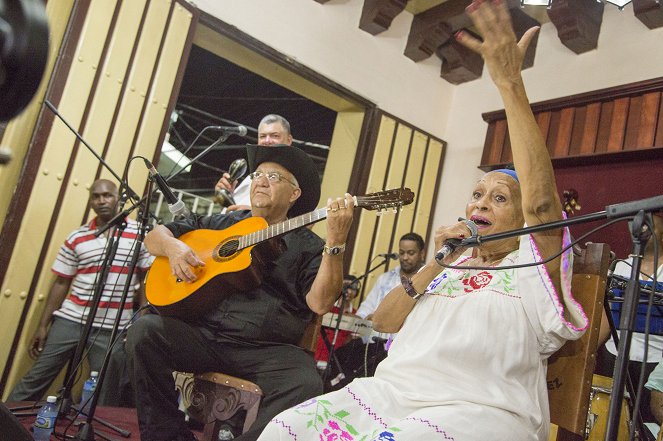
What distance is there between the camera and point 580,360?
6.08ft

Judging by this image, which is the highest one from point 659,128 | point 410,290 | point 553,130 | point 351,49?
point 351,49

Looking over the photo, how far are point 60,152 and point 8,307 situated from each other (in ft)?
3.90

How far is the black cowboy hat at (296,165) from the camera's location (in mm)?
3135

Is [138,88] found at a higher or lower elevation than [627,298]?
higher

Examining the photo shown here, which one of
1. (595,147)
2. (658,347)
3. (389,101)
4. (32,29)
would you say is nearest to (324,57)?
(389,101)

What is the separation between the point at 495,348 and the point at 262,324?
4.39 ft

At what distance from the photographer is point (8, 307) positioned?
4.01 m

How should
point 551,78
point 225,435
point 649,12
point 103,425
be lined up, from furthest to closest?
point 551,78 < point 649,12 < point 103,425 < point 225,435

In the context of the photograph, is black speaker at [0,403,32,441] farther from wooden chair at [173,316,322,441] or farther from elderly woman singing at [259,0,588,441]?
wooden chair at [173,316,322,441]

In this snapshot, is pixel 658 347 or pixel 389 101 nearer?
pixel 658 347

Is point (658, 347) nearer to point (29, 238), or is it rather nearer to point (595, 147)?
point (595, 147)

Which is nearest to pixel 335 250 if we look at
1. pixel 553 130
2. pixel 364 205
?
pixel 364 205

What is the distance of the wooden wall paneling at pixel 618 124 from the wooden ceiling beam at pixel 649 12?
2.77 feet

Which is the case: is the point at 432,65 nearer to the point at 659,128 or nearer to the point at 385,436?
the point at 659,128
